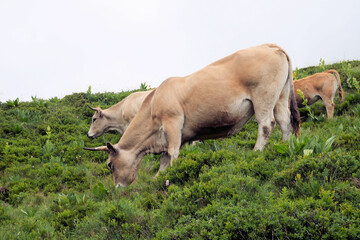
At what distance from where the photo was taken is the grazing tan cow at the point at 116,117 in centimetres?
1365

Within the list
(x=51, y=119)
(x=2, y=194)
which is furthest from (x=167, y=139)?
(x=51, y=119)

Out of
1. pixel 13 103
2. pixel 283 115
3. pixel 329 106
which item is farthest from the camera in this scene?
pixel 13 103

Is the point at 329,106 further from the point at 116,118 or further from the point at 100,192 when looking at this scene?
the point at 100,192

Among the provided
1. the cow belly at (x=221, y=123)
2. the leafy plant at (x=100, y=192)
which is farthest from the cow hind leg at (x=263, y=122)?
the leafy plant at (x=100, y=192)

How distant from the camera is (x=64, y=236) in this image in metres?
5.62

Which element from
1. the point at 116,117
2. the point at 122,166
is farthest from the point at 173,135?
the point at 116,117

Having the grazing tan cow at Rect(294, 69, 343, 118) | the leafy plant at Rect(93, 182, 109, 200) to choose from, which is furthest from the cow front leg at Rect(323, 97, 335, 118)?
the leafy plant at Rect(93, 182, 109, 200)

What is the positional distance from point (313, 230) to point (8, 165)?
9238 mm

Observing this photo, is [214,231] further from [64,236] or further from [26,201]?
[26,201]

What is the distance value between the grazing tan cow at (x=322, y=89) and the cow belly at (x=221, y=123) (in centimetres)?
494

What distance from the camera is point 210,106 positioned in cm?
821

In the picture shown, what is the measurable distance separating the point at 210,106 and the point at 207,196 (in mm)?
3351

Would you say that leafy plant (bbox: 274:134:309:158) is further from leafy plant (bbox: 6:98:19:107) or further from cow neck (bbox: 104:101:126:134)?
leafy plant (bbox: 6:98:19:107)

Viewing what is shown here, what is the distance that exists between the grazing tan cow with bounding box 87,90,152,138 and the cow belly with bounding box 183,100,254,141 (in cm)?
533
